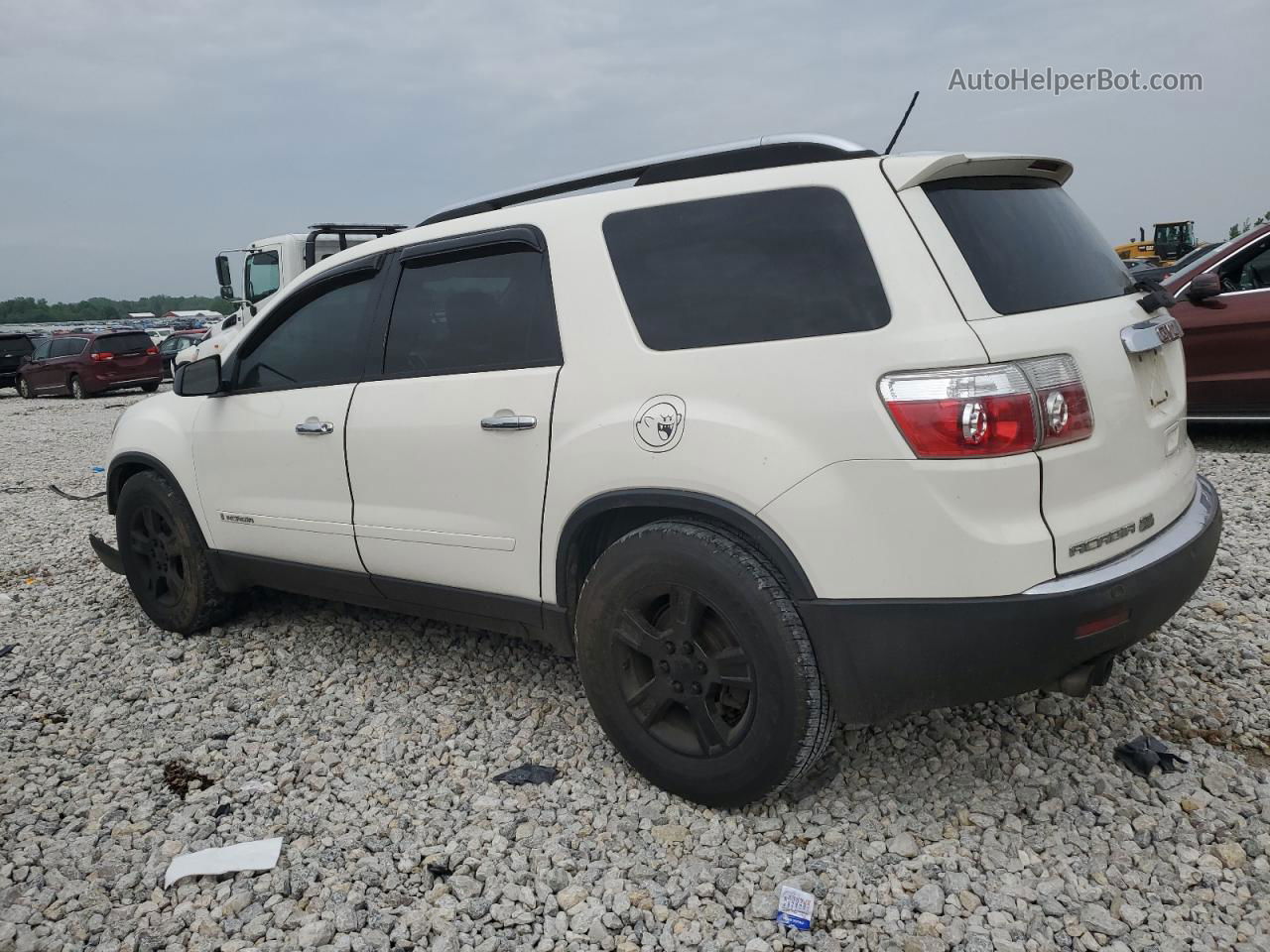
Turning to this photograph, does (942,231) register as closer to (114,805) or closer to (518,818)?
(518,818)

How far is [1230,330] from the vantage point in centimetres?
725

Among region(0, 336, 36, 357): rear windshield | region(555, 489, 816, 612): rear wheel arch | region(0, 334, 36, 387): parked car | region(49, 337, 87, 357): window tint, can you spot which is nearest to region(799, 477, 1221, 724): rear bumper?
region(555, 489, 816, 612): rear wheel arch

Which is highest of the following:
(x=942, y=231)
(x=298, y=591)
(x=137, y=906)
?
(x=942, y=231)

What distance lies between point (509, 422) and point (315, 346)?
1.30 metres

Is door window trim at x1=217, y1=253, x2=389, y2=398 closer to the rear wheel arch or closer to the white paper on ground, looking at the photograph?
the rear wheel arch

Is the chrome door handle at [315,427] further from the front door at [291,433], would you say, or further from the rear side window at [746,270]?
the rear side window at [746,270]

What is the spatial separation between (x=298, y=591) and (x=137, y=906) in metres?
1.67

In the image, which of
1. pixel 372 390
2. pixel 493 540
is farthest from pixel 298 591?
pixel 493 540

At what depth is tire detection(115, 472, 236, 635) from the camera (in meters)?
4.56

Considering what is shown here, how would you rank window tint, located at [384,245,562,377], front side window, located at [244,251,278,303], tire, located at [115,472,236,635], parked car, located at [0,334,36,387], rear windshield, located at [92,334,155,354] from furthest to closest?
1. parked car, located at [0,334,36,387]
2. rear windshield, located at [92,334,155,354]
3. front side window, located at [244,251,278,303]
4. tire, located at [115,472,236,635]
5. window tint, located at [384,245,562,377]

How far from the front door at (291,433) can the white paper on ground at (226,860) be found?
3.83 ft

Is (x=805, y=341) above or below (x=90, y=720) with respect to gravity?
above

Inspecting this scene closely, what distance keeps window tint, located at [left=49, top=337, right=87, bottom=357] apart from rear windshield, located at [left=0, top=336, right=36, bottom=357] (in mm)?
3059

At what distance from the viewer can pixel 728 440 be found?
261cm
